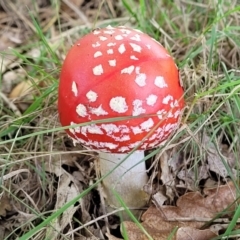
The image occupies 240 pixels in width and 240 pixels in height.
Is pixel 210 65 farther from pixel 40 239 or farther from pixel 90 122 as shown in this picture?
pixel 40 239

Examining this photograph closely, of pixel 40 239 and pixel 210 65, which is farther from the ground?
pixel 210 65

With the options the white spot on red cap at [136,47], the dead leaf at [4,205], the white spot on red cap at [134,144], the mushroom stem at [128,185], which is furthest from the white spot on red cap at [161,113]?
the dead leaf at [4,205]

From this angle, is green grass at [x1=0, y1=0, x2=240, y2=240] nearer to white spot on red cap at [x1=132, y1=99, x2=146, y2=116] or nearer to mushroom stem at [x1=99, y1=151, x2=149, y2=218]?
mushroom stem at [x1=99, y1=151, x2=149, y2=218]

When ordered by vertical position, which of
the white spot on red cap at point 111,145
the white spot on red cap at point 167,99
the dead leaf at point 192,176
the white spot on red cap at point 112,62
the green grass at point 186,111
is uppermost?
the white spot on red cap at point 112,62

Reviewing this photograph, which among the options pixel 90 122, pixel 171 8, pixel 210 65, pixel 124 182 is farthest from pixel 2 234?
pixel 171 8

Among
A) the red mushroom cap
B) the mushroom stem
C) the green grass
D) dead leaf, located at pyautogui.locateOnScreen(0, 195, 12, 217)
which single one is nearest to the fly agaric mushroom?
the red mushroom cap

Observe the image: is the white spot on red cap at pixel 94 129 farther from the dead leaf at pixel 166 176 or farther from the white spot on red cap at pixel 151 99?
the dead leaf at pixel 166 176

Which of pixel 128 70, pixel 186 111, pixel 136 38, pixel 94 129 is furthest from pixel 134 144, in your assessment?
pixel 186 111

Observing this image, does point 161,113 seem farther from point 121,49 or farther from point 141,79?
point 121,49
